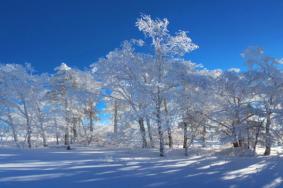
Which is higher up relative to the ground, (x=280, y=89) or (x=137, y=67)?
(x=137, y=67)

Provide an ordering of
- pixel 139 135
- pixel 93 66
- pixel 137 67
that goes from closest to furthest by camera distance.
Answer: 1. pixel 137 67
2. pixel 93 66
3. pixel 139 135

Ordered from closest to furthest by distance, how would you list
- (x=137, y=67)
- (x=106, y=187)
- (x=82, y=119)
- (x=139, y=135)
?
(x=106, y=187), (x=137, y=67), (x=139, y=135), (x=82, y=119)

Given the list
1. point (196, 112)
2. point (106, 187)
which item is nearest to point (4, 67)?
point (196, 112)

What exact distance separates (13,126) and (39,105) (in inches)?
169

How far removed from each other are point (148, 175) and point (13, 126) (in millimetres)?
29291

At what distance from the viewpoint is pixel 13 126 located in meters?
36.2

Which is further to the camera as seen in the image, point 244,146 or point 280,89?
point 244,146

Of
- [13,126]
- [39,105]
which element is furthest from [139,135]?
[13,126]

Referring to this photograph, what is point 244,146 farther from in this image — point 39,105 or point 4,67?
point 4,67

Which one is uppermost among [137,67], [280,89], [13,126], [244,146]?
[137,67]

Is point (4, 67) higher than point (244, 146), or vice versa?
point (4, 67)

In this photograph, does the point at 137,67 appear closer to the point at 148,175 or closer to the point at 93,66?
the point at 93,66

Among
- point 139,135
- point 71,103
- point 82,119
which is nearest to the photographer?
point 139,135

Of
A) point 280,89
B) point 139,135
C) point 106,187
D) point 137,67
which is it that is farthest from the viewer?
point 139,135
